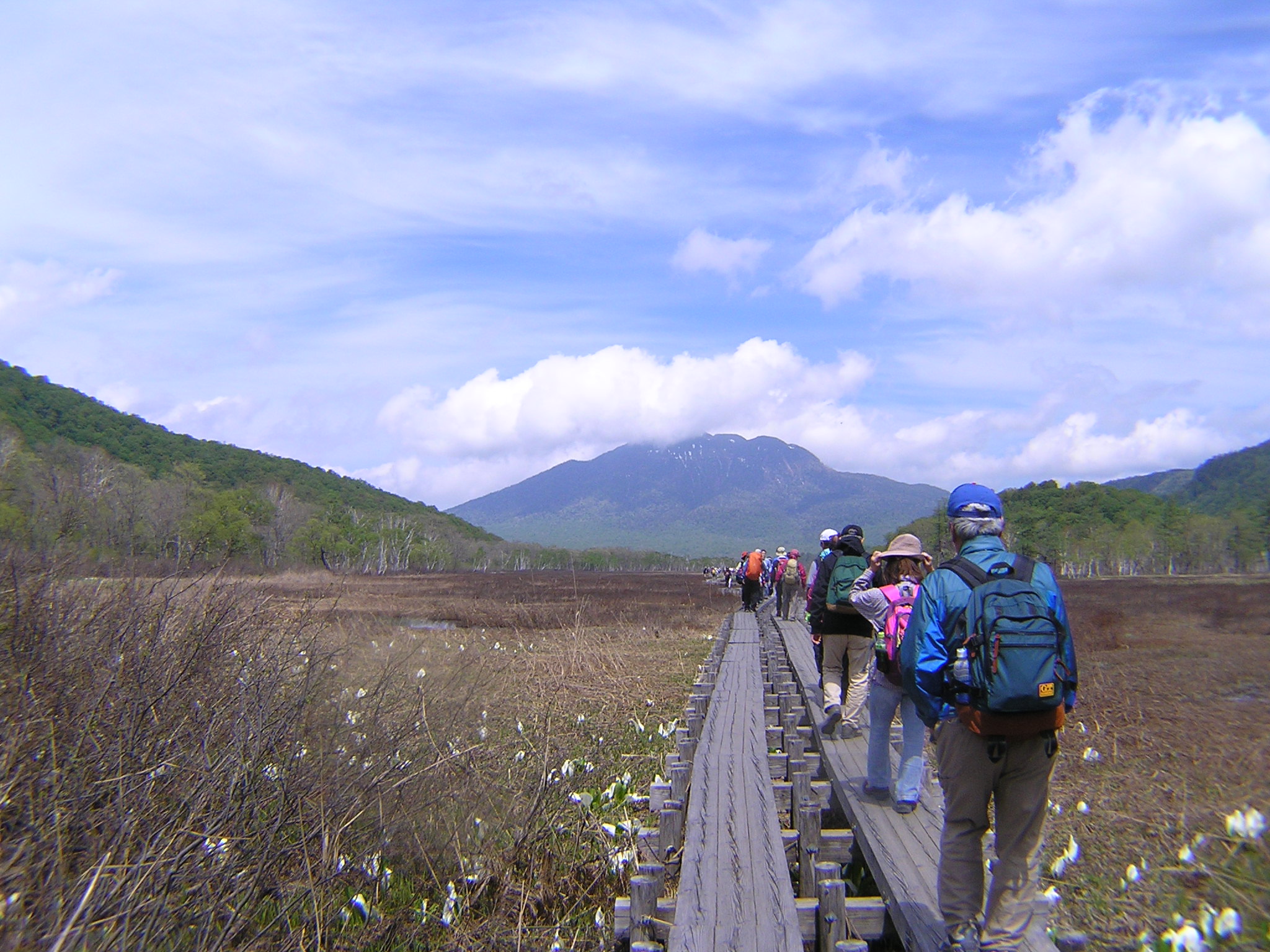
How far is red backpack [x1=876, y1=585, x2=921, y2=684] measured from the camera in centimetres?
499

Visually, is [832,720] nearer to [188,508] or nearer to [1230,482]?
[188,508]

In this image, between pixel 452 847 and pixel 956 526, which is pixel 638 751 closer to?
pixel 452 847

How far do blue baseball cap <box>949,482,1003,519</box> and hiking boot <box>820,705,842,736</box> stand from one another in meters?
4.22

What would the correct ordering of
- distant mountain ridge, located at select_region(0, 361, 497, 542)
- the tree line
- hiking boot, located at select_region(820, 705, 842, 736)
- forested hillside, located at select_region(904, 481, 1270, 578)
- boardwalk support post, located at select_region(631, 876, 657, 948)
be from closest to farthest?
1. boardwalk support post, located at select_region(631, 876, 657, 948)
2. the tree line
3. hiking boot, located at select_region(820, 705, 842, 736)
4. distant mountain ridge, located at select_region(0, 361, 497, 542)
5. forested hillside, located at select_region(904, 481, 1270, 578)

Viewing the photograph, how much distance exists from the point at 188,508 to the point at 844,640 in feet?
92.6

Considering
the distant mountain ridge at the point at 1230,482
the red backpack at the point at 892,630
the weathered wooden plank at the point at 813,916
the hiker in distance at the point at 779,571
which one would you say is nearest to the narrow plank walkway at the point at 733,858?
the weathered wooden plank at the point at 813,916

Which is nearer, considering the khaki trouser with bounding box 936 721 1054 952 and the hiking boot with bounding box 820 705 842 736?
the khaki trouser with bounding box 936 721 1054 952

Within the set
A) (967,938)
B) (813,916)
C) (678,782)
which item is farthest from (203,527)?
(967,938)

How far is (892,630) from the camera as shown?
5039 millimetres

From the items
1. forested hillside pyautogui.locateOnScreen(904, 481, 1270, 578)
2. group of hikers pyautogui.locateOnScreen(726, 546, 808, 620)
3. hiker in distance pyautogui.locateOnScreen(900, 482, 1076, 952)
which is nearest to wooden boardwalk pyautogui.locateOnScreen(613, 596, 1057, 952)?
hiker in distance pyautogui.locateOnScreen(900, 482, 1076, 952)

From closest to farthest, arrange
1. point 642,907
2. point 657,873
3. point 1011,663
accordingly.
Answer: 1. point 1011,663
2. point 642,907
3. point 657,873

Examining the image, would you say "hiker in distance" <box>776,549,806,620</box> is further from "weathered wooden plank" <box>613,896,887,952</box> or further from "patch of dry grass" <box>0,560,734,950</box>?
"weathered wooden plank" <box>613,896,887,952</box>

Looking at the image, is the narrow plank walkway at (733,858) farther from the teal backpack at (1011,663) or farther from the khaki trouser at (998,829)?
the teal backpack at (1011,663)

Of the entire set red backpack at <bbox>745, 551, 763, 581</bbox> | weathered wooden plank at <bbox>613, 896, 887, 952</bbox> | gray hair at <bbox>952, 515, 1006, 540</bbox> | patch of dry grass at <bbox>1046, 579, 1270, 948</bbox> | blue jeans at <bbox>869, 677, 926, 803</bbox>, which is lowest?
patch of dry grass at <bbox>1046, 579, 1270, 948</bbox>
